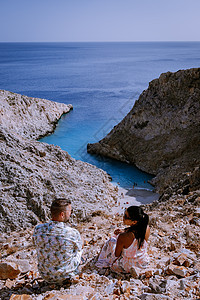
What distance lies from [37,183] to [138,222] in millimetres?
10163

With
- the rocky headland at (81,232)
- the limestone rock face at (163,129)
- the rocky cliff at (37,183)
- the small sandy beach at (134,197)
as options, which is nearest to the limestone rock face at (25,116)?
the limestone rock face at (163,129)

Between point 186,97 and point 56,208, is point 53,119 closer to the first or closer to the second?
point 186,97

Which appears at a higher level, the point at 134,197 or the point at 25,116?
the point at 25,116

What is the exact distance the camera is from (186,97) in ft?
104

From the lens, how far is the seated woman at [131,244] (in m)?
5.27

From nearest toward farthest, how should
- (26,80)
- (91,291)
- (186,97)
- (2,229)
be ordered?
(91,291) < (2,229) < (186,97) < (26,80)

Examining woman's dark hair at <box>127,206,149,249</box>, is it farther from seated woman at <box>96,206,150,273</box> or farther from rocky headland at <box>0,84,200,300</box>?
rocky headland at <box>0,84,200,300</box>

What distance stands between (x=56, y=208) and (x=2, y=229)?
26.2 ft

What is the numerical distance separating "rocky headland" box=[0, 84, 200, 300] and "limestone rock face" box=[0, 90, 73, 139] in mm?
23842

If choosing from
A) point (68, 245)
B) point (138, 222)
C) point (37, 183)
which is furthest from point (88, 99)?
point (68, 245)

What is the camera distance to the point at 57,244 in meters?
4.91

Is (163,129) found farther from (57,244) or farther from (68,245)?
(57,244)

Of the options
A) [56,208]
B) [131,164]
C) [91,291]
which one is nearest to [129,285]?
[91,291]

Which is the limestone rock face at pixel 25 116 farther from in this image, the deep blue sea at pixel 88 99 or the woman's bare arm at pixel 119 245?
the woman's bare arm at pixel 119 245
